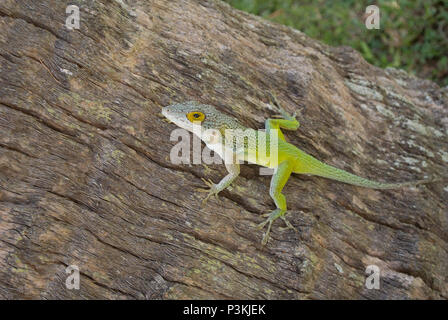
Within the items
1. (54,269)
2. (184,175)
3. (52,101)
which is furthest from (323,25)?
(54,269)

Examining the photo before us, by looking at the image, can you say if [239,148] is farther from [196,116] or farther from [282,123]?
[282,123]

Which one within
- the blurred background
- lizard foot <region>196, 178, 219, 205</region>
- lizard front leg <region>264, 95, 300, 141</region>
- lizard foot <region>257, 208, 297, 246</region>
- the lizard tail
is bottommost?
lizard foot <region>257, 208, 297, 246</region>

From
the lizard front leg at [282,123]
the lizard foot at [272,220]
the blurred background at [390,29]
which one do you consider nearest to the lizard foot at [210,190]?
the lizard foot at [272,220]

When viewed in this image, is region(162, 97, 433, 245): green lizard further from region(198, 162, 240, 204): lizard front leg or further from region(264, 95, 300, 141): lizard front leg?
region(264, 95, 300, 141): lizard front leg

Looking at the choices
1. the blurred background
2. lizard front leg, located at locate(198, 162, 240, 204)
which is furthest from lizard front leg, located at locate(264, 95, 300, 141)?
the blurred background

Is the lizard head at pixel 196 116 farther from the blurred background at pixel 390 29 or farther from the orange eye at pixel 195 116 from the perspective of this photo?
the blurred background at pixel 390 29

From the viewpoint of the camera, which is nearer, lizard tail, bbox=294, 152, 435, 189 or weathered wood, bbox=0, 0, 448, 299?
weathered wood, bbox=0, 0, 448, 299
